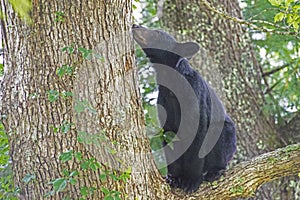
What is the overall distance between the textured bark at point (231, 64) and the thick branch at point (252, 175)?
143 centimetres

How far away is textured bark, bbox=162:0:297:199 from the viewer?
432cm

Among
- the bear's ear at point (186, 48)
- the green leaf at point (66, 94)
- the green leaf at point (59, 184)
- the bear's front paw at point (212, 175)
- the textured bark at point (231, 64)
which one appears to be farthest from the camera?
the textured bark at point (231, 64)

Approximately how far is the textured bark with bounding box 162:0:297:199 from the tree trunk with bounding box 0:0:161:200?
1.88 metres

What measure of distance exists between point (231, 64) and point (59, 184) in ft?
8.84

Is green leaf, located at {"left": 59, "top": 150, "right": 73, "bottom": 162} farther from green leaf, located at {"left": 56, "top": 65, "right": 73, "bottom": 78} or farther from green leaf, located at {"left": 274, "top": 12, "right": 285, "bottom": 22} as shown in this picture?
green leaf, located at {"left": 274, "top": 12, "right": 285, "bottom": 22}

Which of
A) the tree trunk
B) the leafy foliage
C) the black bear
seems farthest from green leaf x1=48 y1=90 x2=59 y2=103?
the leafy foliage

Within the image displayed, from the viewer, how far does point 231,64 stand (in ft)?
14.6

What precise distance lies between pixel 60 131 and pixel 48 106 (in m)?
0.15

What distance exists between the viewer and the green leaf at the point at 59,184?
2.07 m

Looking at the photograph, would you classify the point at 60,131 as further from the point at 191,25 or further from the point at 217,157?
the point at 191,25

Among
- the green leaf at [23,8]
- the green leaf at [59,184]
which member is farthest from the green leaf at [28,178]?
the green leaf at [23,8]

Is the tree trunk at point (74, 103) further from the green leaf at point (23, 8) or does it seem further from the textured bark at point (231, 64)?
the textured bark at point (231, 64)

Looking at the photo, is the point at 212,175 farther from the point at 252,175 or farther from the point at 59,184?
the point at 59,184

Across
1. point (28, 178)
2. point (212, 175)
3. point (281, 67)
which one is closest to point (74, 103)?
point (28, 178)
